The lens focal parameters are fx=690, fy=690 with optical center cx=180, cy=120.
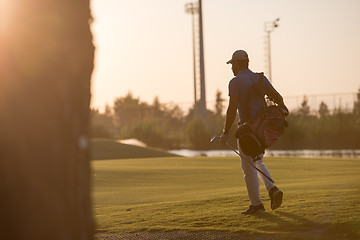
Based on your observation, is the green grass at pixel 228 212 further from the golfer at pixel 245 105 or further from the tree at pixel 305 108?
the tree at pixel 305 108

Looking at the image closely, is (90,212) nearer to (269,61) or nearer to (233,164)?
(233,164)

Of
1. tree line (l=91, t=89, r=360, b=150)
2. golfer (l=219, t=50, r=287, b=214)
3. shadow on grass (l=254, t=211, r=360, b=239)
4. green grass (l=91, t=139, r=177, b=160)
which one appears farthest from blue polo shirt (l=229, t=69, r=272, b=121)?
tree line (l=91, t=89, r=360, b=150)

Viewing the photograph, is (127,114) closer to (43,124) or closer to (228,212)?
(228,212)

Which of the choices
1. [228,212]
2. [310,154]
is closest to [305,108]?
[310,154]

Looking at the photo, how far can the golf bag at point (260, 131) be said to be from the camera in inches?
331

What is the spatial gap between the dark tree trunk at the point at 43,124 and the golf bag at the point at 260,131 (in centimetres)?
415

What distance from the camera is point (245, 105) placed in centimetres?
882

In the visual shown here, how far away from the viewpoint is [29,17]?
4.34 metres

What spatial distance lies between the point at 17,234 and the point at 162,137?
5062cm

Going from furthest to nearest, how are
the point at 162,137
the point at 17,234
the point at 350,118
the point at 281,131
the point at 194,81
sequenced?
the point at 194,81 < the point at 162,137 < the point at 350,118 < the point at 281,131 < the point at 17,234

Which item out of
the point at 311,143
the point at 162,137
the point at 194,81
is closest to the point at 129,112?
the point at 194,81

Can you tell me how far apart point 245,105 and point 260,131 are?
540mm

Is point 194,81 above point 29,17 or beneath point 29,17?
above

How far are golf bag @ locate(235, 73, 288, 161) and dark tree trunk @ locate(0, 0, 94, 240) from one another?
13.6 feet
